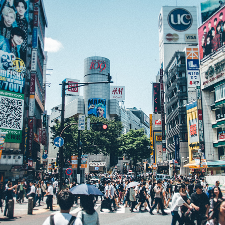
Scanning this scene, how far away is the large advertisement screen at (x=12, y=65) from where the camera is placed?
39.3m

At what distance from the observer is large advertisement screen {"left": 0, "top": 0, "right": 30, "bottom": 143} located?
39344 mm

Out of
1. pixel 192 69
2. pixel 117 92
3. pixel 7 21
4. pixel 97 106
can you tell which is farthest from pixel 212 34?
pixel 117 92

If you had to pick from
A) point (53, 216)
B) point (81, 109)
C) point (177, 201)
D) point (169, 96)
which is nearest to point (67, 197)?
point (53, 216)

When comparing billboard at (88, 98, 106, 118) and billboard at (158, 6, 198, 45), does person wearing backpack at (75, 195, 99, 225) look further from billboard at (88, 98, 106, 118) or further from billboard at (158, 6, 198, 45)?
billboard at (158, 6, 198, 45)

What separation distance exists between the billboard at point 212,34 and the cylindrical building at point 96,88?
42.0 meters

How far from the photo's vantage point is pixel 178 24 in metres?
83.9

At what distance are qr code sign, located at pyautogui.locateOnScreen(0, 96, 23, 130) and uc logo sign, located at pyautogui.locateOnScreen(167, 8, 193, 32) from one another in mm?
57055

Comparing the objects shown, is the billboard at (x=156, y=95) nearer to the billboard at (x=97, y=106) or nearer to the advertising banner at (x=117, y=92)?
the billboard at (x=97, y=106)

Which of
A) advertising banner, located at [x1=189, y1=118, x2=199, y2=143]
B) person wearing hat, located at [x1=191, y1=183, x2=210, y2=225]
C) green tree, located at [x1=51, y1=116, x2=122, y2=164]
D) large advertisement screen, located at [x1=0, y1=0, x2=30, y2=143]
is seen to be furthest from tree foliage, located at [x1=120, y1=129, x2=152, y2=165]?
person wearing hat, located at [x1=191, y1=183, x2=210, y2=225]

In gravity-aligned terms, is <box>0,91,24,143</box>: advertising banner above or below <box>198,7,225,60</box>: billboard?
below

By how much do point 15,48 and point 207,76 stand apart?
28.1 m

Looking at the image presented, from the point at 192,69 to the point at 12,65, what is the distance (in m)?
31.2

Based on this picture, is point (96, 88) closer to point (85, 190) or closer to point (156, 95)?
point (156, 95)

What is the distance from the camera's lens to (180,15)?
84688 millimetres
